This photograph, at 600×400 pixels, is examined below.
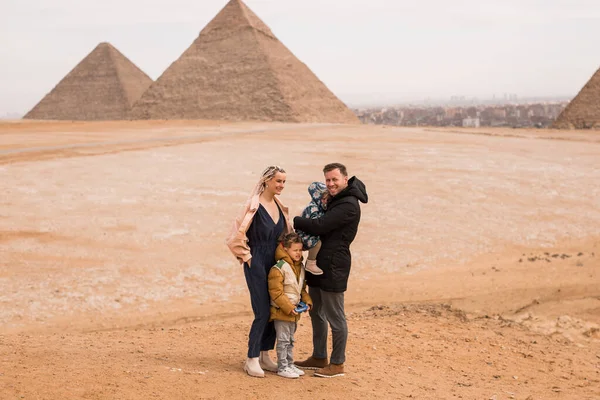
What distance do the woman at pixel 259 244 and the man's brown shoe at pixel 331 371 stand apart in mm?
432

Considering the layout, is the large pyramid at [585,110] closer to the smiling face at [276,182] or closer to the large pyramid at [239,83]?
the large pyramid at [239,83]

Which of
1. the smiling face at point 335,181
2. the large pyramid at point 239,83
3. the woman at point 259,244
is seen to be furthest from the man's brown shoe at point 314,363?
the large pyramid at point 239,83

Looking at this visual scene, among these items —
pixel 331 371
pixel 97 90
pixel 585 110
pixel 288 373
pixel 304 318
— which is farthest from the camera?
pixel 97 90

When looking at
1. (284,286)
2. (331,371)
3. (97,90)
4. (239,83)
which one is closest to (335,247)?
(284,286)

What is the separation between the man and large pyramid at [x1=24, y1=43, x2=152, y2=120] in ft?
247

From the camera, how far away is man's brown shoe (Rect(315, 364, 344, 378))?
4559 millimetres

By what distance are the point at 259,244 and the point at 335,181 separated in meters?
0.66

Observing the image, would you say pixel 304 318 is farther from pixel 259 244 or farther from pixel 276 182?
pixel 276 182

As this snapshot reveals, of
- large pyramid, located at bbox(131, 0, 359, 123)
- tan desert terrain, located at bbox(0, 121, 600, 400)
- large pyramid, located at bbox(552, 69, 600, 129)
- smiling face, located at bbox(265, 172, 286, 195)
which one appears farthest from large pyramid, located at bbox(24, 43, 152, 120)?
smiling face, located at bbox(265, 172, 286, 195)

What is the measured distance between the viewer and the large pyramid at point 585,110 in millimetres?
47481

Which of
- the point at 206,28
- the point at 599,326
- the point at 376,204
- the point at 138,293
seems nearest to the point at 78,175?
the point at 376,204

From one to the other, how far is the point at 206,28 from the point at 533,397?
239 ft

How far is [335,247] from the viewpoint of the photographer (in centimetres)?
442

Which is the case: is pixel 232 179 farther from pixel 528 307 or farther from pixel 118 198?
pixel 528 307
